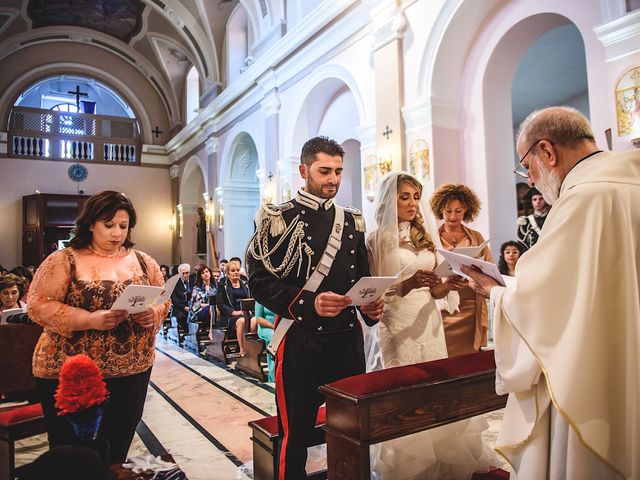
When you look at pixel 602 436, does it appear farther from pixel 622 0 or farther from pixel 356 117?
pixel 356 117

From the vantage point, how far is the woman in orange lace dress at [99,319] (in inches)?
95.7

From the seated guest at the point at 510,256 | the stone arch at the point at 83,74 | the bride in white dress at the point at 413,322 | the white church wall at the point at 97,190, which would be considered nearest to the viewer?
the bride in white dress at the point at 413,322

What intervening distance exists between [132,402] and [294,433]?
0.94m

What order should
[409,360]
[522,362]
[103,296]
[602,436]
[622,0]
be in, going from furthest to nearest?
1. [622,0]
2. [409,360]
3. [103,296]
4. [522,362]
5. [602,436]

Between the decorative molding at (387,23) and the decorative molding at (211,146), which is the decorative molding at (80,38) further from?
the decorative molding at (387,23)

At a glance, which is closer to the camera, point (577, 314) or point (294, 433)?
point (577, 314)

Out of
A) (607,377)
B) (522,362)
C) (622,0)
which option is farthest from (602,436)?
(622,0)

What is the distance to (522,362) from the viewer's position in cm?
166

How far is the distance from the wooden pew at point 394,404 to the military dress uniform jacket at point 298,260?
1.07 feet

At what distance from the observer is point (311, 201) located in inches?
96.2

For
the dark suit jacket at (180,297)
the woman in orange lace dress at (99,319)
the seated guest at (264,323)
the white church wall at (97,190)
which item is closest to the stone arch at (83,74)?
the white church wall at (97,190)

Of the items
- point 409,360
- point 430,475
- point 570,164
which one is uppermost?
point 570,164

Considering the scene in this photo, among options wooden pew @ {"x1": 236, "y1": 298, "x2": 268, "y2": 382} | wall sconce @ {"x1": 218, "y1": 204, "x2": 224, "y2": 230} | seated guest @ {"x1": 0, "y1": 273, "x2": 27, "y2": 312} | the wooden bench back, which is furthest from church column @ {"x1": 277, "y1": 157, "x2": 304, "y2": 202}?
the wooden bench back

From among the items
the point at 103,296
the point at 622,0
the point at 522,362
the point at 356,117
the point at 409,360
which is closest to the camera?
the point at 522,362
